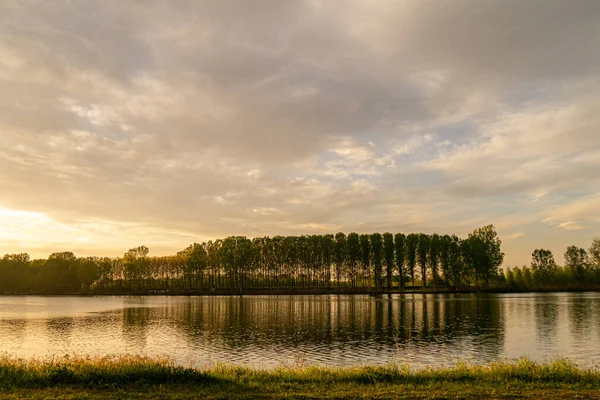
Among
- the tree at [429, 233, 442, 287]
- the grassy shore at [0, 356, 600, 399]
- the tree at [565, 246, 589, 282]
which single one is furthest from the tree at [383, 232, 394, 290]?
the grassy shore at [0, 356, 600, 399]

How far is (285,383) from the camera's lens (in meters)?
18.1

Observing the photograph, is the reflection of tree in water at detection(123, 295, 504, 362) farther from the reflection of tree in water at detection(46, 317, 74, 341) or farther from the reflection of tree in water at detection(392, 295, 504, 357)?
the reflection of tree in water at detection(46, 317, 74, 341)

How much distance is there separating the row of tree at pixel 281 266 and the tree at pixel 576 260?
1358 inches

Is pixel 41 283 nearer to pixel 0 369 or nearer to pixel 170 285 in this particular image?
pixel 170 285

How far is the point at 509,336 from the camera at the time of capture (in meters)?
41.0

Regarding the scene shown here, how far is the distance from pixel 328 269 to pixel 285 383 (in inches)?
5633

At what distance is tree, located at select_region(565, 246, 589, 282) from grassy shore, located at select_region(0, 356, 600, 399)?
157 metres

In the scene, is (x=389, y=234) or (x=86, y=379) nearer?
(x=86, y=379)

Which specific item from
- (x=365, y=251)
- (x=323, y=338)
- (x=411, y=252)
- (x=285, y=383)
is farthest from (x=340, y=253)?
(x=285, y=383)

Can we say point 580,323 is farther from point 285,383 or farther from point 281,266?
point 281,266

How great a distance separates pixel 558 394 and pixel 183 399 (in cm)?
1371

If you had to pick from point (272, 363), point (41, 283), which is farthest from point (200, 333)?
point (41, 283)

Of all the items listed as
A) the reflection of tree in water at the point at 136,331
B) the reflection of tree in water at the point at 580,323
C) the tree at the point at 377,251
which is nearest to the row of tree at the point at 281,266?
the tree at the point at 377,251

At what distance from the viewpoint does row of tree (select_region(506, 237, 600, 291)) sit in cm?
14750
